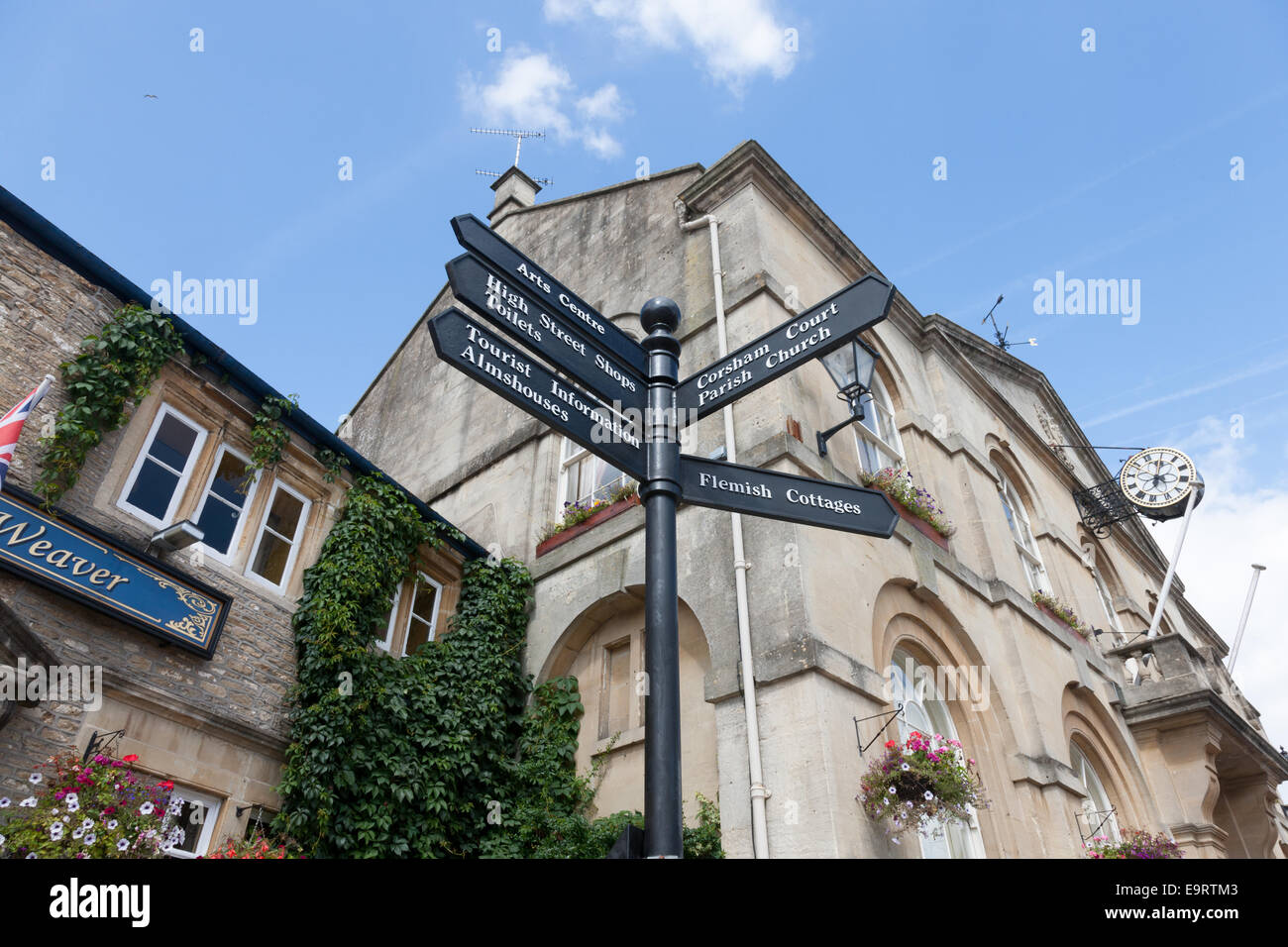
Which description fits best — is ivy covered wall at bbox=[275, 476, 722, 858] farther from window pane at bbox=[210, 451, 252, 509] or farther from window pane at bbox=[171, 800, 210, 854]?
window pane at bbox=[210, 451, 252, 509]

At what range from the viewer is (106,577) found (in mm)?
6301

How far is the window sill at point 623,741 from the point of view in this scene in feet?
26.5

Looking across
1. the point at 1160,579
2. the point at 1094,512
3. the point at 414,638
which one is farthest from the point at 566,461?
the point at 1160,579

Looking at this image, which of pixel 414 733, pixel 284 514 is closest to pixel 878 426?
pixel 414 733

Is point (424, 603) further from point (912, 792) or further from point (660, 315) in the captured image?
point (660, 315)

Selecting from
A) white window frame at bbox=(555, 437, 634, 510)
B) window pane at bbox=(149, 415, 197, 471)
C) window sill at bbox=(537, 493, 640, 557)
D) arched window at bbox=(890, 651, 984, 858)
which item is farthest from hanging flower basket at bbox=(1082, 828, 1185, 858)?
window pane at bbox=(149, 415, 197, 471)

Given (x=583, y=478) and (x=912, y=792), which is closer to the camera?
(x=912, y=792)

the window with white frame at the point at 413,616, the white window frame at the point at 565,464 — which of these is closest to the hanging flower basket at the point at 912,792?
the window with white frame at the point at 413,616

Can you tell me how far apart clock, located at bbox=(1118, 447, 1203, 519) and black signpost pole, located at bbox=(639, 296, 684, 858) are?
15.4 m

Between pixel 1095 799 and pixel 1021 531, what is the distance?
4699mm

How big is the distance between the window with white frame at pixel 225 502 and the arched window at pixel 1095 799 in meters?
10.3

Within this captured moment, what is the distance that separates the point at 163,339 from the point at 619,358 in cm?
512

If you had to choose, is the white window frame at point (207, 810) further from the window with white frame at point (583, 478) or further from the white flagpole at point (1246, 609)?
the white flagpole at point (1246, 609)
